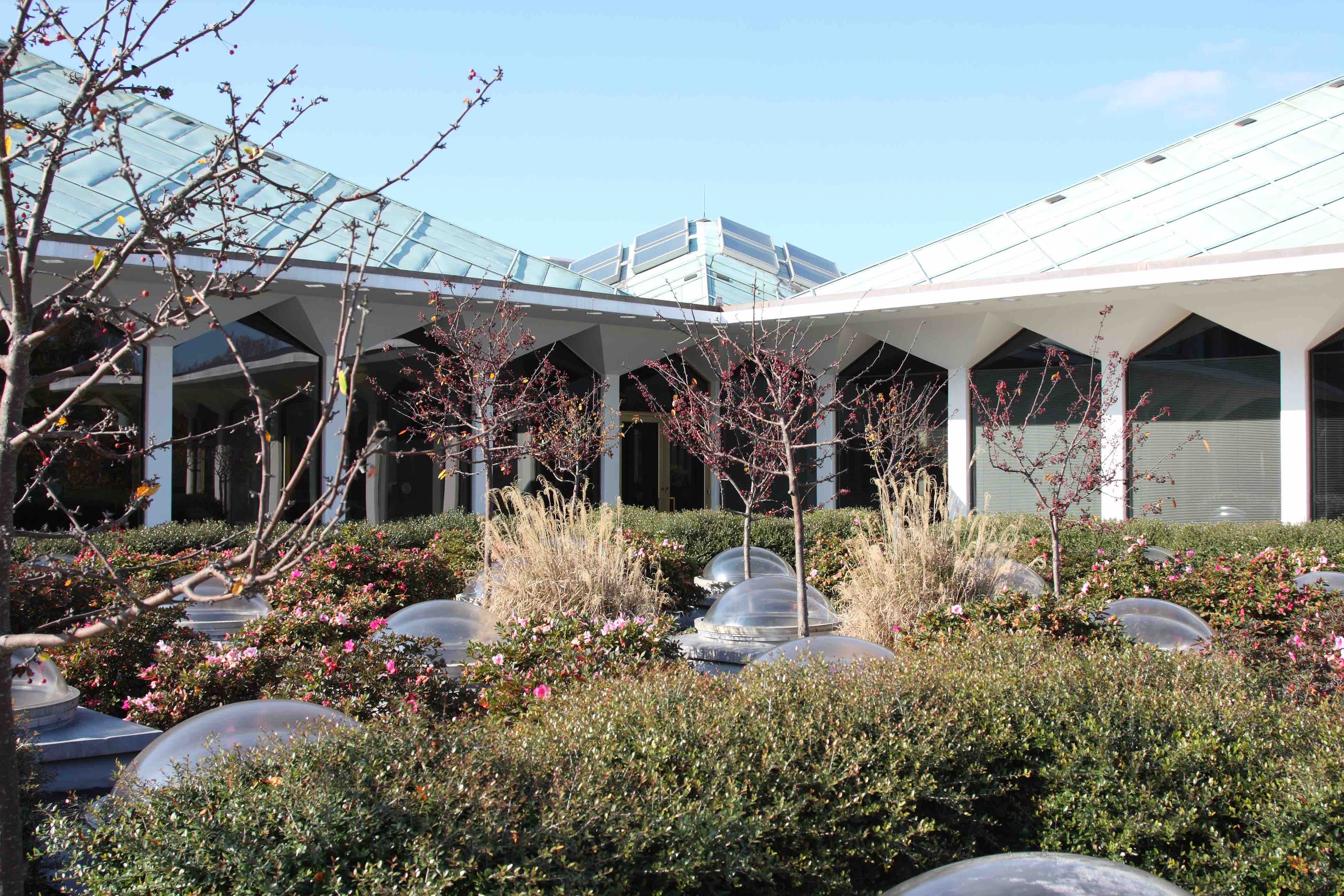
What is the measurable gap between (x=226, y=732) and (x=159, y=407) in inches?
422

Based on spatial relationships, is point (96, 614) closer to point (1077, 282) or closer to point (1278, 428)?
point (1077, 282)

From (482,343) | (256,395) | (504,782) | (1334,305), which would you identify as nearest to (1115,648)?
(504,782)

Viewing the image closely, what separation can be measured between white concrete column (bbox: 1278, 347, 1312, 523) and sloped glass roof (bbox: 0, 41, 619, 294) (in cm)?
931

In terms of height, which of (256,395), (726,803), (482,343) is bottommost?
(726,803)

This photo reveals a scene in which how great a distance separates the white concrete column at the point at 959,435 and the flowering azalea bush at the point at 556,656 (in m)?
11.5

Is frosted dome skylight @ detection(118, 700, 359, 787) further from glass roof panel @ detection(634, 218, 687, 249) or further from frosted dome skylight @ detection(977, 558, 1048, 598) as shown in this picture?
glass roof panel @ detection(634, 218, 687, 249)

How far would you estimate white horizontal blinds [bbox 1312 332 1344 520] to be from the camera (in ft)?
42.9

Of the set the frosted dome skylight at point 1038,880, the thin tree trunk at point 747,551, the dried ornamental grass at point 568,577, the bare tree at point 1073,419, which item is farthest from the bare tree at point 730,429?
the frosted dome skylight at point 1038,880

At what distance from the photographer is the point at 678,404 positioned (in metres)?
11.0

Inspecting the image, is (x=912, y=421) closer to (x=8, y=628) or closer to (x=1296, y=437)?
(x=1296, y=437)

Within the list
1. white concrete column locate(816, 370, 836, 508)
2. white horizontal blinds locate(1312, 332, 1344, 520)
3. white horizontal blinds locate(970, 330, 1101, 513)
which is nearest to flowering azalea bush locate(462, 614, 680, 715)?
white horizontal blinds locate(970, 330, 1101, 513)

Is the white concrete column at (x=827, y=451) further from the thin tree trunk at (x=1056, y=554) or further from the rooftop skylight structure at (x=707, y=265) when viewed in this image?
the thin tree trunk at (x=1056, y=554)

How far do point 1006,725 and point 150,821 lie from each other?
2.60 m

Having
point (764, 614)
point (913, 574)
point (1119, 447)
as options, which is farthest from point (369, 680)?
point (1119, 447)
